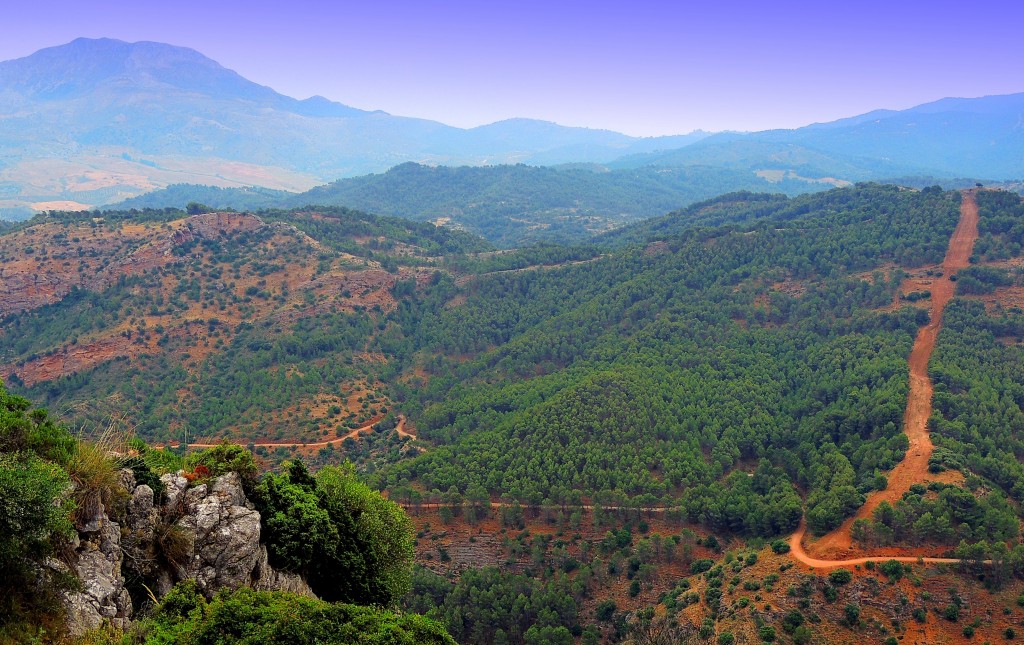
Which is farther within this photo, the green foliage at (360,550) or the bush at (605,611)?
the bush at (605,611)

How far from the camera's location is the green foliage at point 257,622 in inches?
727

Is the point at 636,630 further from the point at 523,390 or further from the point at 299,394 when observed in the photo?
the point at 299,394

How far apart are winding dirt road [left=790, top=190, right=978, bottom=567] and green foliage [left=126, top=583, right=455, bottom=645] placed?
47363mm

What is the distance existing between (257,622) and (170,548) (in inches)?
200

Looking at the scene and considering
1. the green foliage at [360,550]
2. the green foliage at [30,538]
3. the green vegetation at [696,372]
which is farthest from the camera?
the green vegetation at [696,372]

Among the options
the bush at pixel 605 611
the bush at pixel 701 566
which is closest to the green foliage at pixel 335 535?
the bush at pixel 605 611

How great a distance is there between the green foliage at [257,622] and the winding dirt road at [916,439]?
47.4 meters

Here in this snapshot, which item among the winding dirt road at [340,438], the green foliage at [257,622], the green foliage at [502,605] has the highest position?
the green foliage at [257,622]

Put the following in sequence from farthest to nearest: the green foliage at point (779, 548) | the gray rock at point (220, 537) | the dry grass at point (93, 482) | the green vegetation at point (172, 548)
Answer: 1. the green foliage at point (779, 548)
2. the gray rock at point (220, 537)
3. the dry grass at point (93, 482)
4. the green vegetation at point (172, 548)

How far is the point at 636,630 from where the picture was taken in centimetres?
5300

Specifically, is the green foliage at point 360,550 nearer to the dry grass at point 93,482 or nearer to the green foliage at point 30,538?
the dry grass at point 93,482

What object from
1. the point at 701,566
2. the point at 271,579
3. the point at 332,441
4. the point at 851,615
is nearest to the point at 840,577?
the point at 851,615

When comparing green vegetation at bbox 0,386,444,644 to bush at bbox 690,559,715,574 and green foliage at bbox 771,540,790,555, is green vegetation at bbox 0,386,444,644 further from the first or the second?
green foliage at bbox 771,540,790,555

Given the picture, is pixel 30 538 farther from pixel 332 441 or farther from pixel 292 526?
pixel 332 441
